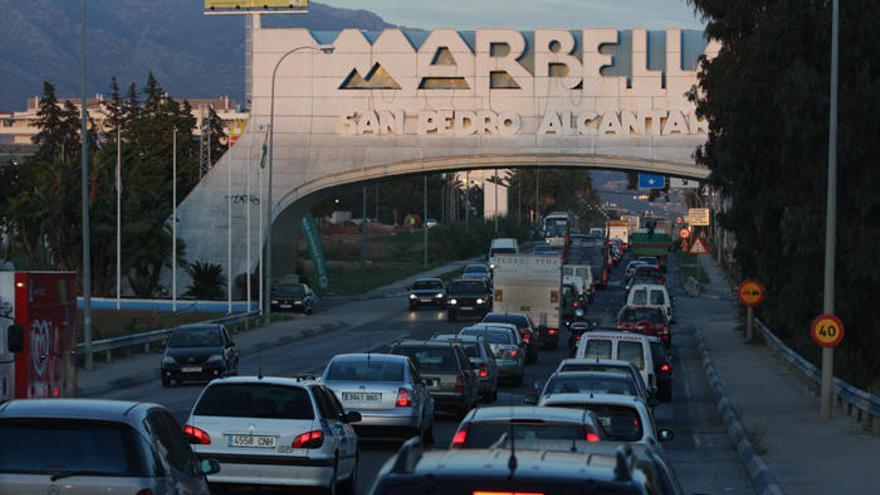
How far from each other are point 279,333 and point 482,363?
28.2 meters

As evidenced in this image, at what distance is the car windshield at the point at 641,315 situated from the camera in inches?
1845

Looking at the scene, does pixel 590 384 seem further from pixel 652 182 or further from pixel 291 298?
pixel 652 182

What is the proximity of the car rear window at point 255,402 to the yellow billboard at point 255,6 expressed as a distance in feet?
195

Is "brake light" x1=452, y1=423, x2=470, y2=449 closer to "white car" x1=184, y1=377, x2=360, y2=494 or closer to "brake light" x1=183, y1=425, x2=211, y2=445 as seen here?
"white car" x1=184, y1=377, x2=360, y2=494

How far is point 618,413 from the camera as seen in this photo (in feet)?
52.7

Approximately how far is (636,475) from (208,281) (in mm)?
68127

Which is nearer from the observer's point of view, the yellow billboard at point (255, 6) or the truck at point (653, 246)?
the yellow billboard at point (255, 6)

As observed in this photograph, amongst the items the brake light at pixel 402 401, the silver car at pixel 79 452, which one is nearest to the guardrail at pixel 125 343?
the brake light at pixel 402 401

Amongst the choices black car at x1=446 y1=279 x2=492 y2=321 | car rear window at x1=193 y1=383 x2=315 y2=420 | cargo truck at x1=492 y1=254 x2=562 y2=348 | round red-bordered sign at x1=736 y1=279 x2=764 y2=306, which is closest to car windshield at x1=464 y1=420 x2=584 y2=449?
car rear window at x1=193 y1=383 x2=315 y2=420

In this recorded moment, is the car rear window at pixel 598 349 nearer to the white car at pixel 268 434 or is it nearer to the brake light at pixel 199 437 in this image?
the white car at pixel 268 434

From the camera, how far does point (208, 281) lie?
7362 centimetres

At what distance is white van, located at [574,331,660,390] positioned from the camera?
97.9 ft

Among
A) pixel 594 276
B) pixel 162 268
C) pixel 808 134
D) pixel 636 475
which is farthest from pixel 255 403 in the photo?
pixel 594 276

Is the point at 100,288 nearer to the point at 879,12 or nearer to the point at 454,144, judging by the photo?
the point at 454,144
